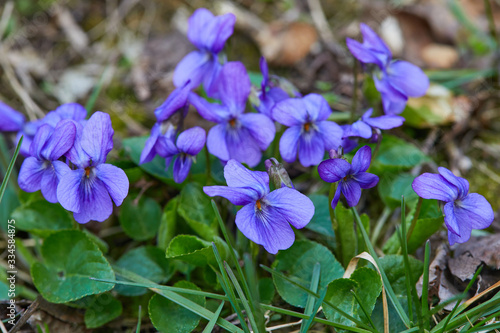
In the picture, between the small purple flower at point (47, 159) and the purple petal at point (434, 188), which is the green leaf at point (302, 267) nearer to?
the purple petal at point (434, 188)

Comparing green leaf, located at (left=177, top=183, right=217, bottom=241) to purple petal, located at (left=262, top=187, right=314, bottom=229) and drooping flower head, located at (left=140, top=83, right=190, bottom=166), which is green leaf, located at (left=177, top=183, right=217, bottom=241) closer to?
drooping flower head, located at (left=140, top=83, right=190, bottom=166)

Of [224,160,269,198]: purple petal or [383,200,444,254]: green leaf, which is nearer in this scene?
[224,160,269,198]: purple petal

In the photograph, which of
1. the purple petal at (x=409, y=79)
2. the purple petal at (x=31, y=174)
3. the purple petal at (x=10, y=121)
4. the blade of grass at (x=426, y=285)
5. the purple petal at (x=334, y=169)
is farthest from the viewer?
the purple petal at (x=10, y=121)

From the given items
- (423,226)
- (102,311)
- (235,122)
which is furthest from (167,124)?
(423,226)

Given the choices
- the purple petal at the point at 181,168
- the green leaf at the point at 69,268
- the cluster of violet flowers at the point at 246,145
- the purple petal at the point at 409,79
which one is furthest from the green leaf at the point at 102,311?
the purple petal at the point at 409,79

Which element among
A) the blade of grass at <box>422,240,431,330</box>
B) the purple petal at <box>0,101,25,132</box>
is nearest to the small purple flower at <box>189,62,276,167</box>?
the blade of grass at <box>422,240,431,330</box>

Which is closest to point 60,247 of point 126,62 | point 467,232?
point 467,232

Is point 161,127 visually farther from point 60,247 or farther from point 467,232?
point 467,232

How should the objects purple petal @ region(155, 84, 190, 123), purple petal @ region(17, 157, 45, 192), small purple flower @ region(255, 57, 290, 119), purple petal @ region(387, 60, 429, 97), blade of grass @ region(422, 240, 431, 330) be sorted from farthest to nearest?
purple petal @ region(387, 60, 429, 97) → small purple flower @ region(255, 57, 290, 119) → purple petal @ region(155, 84, 190, 123) → purple petal @ region(17, 157, 45, 192) → blade of grass @ region(422, 240, 431, 330)
